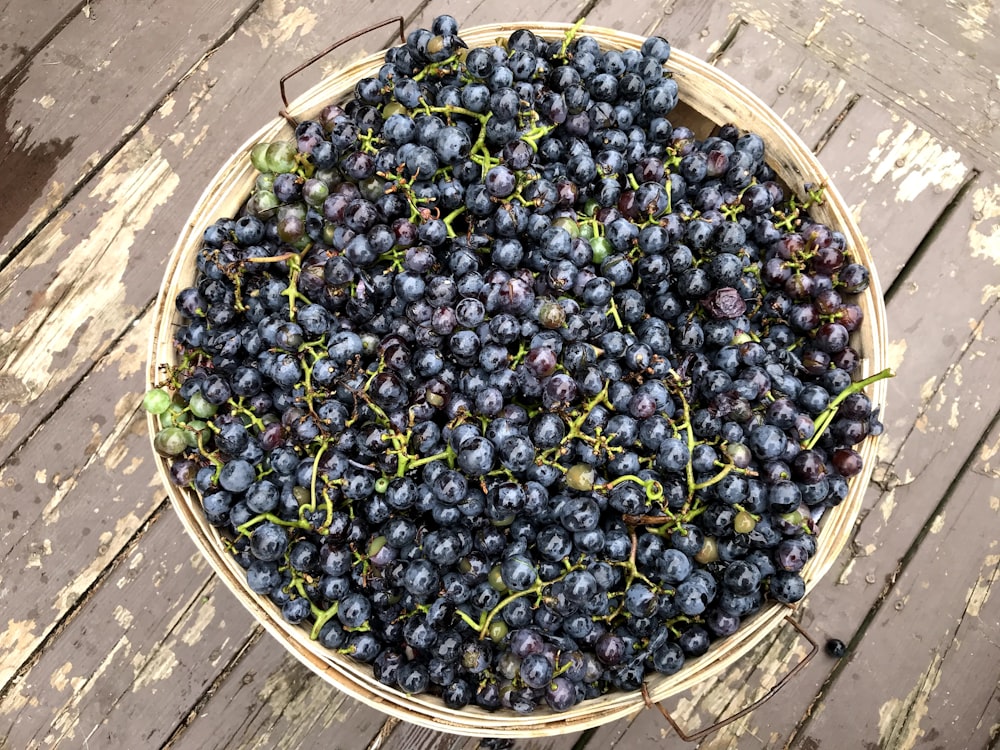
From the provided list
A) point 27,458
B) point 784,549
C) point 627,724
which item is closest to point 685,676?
point 784,549

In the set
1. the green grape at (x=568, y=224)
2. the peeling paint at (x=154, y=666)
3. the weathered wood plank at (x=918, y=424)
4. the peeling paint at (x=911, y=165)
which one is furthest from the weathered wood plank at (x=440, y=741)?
the peeling paint at (x=911, y=165)

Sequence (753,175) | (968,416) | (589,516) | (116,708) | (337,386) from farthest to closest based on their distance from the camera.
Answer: (968,416)
(116,708)
(753,175)
(337,386)
(589,516)

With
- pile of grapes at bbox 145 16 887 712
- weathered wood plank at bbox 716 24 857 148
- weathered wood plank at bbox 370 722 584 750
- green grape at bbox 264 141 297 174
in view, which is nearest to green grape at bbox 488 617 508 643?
pile of grapes at bbox 145 16 887 712

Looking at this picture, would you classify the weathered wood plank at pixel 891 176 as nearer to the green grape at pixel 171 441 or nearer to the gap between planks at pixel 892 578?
the gap between planks at pixel 892 578

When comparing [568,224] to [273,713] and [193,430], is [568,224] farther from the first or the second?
[273,713]

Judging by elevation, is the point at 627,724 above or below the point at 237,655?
above

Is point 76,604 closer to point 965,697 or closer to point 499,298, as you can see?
point 499,298

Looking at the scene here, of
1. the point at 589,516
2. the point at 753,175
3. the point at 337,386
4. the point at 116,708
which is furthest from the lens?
the point at 116,708

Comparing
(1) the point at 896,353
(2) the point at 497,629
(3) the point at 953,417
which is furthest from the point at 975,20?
(2) the point at 497,629
